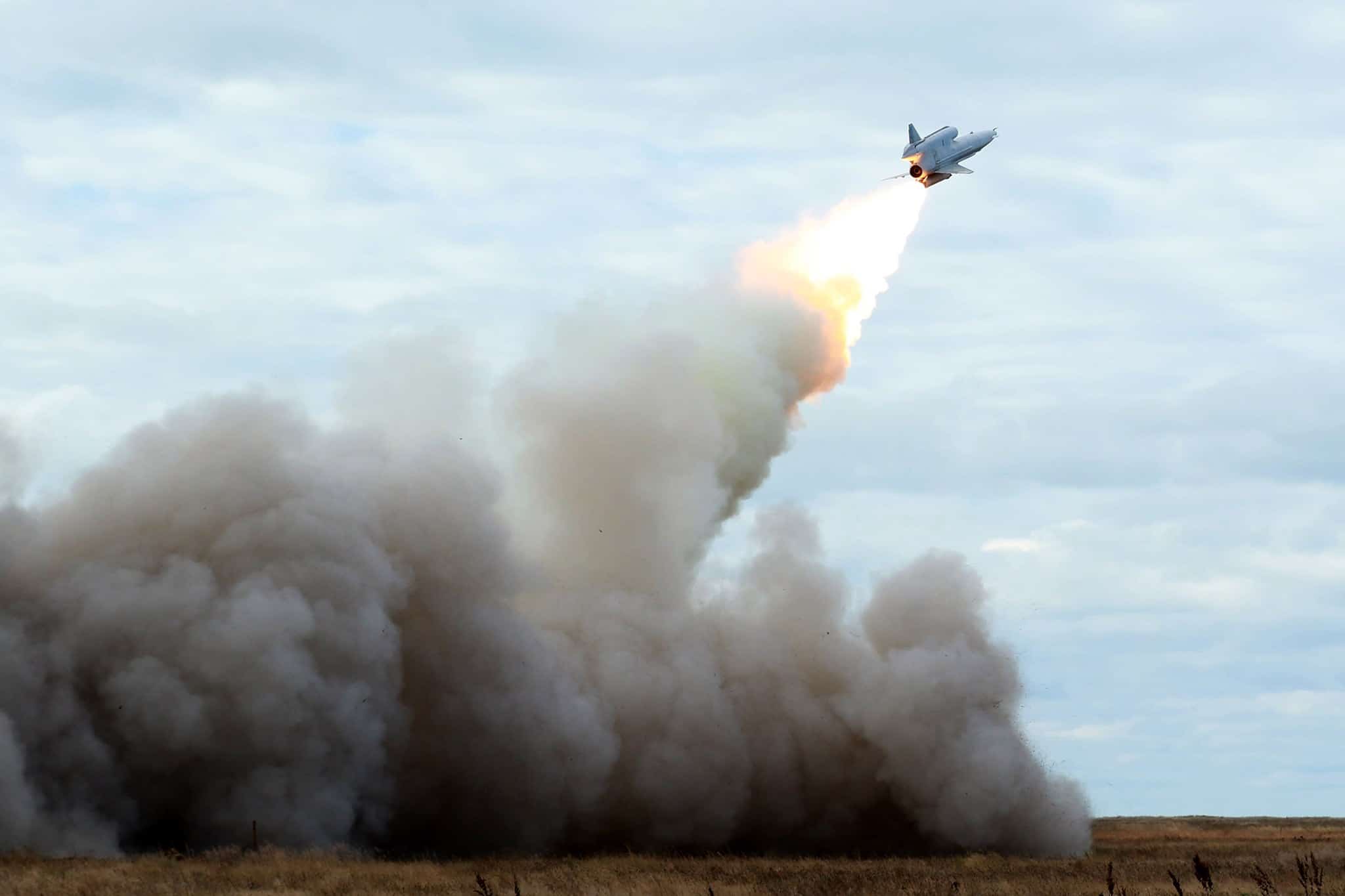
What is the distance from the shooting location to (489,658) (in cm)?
4794

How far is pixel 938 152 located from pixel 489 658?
18860 mm

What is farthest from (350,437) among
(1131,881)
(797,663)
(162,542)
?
(1131,881)

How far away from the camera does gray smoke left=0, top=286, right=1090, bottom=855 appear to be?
4231cm

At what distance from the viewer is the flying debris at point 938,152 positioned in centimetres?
4869

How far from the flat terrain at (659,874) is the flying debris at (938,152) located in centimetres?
1878

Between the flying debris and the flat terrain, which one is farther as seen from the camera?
the flying debris

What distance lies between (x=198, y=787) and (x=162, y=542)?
6.49 m

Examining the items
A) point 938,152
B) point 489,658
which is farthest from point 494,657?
point 938,152

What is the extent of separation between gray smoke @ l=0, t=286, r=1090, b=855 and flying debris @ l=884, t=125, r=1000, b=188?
20.5 feet

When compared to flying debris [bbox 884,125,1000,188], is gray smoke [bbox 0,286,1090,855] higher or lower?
lower

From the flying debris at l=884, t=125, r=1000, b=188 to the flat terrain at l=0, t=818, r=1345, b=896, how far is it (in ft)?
61.6

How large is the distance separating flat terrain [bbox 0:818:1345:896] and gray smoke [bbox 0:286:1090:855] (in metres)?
5.08

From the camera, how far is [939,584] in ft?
188

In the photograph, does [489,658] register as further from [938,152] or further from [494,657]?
[938,152]
